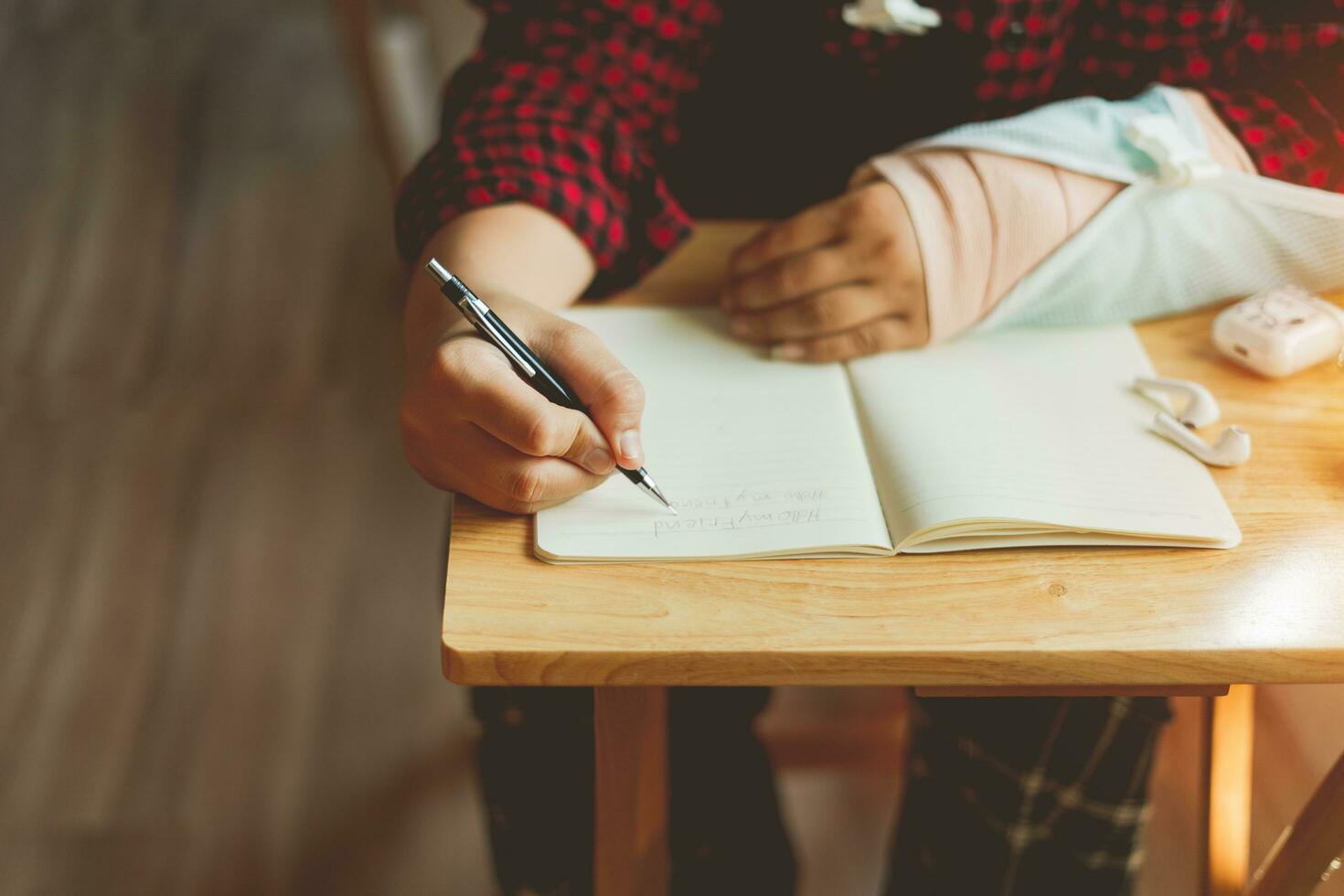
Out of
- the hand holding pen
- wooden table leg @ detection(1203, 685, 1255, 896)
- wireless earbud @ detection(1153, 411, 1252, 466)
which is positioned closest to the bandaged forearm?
wireless earbud @ detection(1153, 411, 1252, 466)

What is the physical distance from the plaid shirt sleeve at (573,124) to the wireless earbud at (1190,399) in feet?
1.03

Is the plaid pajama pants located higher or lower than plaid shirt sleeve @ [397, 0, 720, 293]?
lower

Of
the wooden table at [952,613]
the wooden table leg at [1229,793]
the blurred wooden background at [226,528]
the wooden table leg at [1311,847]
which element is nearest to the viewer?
the wooden table at [952,613]

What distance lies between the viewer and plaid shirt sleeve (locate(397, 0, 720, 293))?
672mm

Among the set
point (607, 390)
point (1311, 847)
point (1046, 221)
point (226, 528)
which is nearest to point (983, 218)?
point (1046, 221)

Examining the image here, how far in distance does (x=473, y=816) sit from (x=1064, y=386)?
84cm

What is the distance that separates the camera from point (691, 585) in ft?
1.66

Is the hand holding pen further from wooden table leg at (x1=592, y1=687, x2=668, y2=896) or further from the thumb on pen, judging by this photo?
wooden table leg at (x1=592, y1=687, x2=668, y2=896)

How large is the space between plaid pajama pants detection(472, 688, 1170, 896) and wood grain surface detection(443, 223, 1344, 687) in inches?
9.3

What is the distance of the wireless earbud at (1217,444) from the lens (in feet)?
1.80

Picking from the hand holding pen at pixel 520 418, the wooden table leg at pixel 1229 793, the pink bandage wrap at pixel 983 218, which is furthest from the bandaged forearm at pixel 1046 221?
the wooden table leg at pixel 1229 793

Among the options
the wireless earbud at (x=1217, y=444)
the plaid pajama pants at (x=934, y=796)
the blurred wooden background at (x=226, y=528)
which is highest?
the wireless earbud at (x=1217, y=444)

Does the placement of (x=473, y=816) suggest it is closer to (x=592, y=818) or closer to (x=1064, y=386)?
(x=592, y=818)

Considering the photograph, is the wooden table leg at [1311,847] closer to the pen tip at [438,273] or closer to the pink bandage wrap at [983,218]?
the pink bandage wrap at [983,218]
